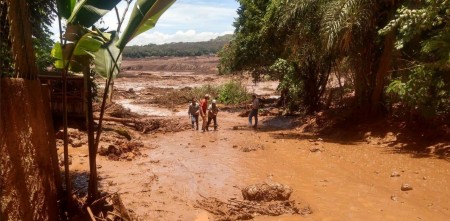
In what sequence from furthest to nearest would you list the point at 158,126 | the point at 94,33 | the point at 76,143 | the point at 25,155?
the point at 158,126 → the point at 76,143 → the point at 94,33 → the point at 25,155

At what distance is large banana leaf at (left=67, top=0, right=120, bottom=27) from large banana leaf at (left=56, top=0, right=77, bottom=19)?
0.05m

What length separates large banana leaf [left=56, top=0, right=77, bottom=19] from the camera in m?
3.89

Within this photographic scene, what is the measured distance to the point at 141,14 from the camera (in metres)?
3.96

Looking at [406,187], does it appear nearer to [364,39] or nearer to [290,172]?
[290,172]

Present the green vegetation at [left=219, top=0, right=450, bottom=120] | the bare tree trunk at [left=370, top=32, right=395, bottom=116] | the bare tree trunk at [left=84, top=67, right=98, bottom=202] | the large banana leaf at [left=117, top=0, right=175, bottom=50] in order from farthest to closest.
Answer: the bare tree trunk at [left=370, top=32, right=395, bottom=116], the green vegetation at [left=219, top=0, right=450, bottom=120], the bare tree trunk at [left=84, top=67, right=98, bottom=202], the large banana leaf at [left=117, top=0, right=175, bottom=50]

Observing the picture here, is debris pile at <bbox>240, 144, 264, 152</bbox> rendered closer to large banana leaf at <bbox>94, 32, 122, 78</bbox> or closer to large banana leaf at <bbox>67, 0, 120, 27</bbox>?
large banana leaf at <bbox>94, 32, 122, 78</bbox>

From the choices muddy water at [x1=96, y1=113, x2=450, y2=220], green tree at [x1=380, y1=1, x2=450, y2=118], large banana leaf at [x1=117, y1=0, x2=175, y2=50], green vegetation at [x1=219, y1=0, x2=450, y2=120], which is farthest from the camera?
green vegetation at [x1=219, y1=0, x2=450, y2=120]

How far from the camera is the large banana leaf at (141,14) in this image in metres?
3.88

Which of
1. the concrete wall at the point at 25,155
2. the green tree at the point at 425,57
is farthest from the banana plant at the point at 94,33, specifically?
the green tree at the point at 425,57

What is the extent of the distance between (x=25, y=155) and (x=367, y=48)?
11046 mm

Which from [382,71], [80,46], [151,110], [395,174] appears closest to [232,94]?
[151,110]

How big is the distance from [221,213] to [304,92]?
13.1 meters

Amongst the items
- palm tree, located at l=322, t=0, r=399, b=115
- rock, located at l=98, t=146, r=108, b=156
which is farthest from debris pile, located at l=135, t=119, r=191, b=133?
palm tree, located at l=322, t=0, r=399, b=115

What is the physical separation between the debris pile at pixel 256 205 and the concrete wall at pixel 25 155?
2595 millimetres
